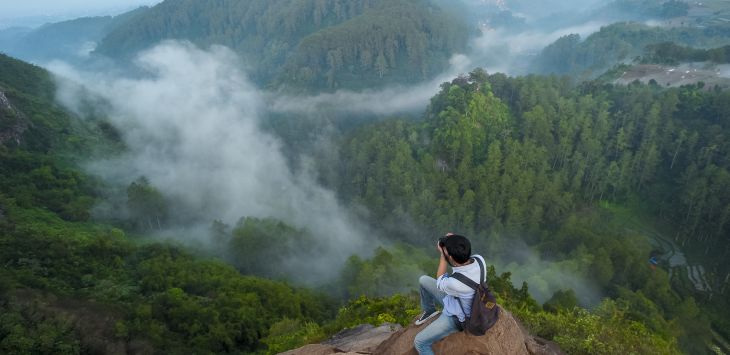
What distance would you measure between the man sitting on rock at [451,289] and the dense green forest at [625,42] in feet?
496

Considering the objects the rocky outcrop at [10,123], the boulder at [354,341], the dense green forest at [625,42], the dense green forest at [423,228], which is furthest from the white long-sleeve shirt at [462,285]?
the dense green forest at [625,42]

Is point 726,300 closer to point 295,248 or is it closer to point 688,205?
point 688,205

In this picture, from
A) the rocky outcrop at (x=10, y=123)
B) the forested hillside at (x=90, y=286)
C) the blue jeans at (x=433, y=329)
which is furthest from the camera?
the rocky outcrop at (x=10, y=123)

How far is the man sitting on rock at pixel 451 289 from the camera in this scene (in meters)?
9.49

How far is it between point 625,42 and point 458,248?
17847 centimetres

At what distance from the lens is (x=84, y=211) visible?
204 ft

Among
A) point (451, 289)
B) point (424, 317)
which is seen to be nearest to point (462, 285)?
point (451, 289)

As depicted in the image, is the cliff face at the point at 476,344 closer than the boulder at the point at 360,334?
Yes

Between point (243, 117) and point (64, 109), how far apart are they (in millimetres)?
80468

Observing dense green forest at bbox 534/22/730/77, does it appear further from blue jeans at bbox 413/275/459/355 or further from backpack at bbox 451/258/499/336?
backpack at bbox 451/258/499/336

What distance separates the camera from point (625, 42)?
6112 inches

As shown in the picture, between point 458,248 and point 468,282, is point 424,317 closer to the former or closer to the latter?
point 468,282

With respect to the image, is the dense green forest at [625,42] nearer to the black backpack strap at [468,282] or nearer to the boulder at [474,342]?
the boulder at [474,342]

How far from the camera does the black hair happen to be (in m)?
9.46
